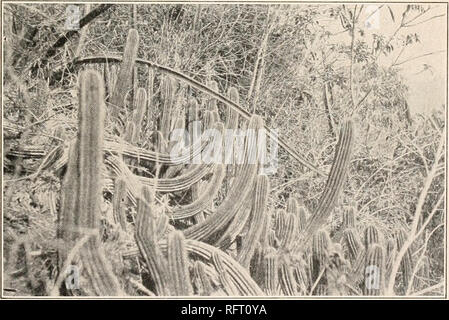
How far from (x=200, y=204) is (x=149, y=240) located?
0.29 m

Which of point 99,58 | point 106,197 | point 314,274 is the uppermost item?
point 99,58

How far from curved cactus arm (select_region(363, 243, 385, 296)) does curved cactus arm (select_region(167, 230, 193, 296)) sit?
0.86 metres

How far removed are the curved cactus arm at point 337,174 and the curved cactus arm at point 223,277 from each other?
44cm

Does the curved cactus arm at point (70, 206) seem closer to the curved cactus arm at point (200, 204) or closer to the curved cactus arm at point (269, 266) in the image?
the curved cactus arm at point (200, 204)

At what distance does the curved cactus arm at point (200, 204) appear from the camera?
3.14 m

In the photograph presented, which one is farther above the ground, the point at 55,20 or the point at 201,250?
the point at 55,20

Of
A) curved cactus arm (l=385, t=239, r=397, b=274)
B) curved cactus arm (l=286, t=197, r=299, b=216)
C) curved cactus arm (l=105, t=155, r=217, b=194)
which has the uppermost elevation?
curved cactus arm (l=105, t=155, r=217, b=194)

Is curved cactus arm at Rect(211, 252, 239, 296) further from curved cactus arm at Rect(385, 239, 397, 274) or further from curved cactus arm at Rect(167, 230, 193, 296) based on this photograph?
curved cactus arm at Rect(385, 239, 397, 274)

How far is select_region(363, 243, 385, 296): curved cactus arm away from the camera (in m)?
3.19

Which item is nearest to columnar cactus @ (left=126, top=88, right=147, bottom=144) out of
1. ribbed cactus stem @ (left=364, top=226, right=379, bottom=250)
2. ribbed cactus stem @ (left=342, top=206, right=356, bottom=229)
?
ribbed cactus stem @ (left=342, top=206, right=356, bottom=229)

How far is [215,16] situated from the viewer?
319cm
